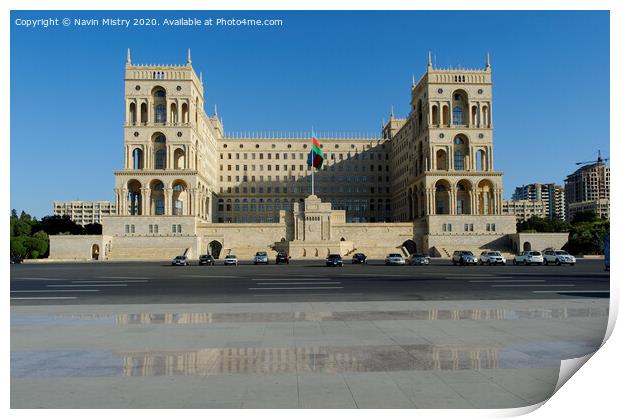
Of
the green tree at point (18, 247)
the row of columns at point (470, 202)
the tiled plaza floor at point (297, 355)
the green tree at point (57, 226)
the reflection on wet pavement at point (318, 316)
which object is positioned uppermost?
the row of columns at point (470, 202)

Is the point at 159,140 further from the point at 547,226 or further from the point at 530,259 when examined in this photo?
the point at 547,226

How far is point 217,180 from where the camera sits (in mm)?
120688

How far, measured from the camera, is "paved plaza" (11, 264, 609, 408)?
8.16 meters

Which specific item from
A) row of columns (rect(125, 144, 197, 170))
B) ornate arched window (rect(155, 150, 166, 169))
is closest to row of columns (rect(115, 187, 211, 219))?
row of columns (rect(125, 144, 197, 170))

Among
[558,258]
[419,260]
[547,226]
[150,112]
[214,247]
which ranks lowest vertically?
[419,260]

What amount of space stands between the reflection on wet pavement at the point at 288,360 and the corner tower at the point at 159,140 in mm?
74186

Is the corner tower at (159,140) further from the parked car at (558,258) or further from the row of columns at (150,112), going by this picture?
the parked car at (558,258)

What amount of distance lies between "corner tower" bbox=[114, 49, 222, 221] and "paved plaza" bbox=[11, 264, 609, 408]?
67472mm

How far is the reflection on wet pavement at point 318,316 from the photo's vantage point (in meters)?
15.6

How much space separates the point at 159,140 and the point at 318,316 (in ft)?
254

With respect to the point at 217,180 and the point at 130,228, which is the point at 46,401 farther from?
the point at 217,180

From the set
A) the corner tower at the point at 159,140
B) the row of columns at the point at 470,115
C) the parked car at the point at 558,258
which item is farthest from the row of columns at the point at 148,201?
the parked car at the point at 558,258

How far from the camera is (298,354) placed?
35.9ft

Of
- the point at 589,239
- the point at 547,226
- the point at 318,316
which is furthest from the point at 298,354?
the point at 547,226
